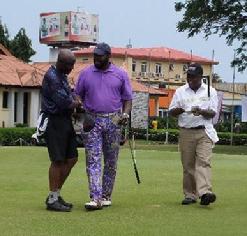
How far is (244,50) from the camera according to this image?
4225 centimetres

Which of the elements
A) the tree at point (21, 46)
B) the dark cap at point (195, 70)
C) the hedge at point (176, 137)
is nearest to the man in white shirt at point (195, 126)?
the dark cap at point (195, 70)

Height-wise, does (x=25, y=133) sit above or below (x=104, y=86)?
below

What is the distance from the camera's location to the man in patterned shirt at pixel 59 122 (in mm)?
9404

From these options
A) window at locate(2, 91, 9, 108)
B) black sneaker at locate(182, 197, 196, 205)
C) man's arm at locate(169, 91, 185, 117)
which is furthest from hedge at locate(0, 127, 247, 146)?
black sneaker at locate(182, 197, 196, 205)

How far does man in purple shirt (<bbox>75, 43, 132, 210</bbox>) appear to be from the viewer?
963cm

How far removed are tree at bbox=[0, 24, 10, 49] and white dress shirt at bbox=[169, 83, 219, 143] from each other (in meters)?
60.4

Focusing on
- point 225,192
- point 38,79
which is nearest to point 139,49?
point 38,79

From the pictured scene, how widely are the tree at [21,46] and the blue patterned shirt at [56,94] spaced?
204ft

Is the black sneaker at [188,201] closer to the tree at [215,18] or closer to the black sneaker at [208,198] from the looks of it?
the black sneaker at [208,198]

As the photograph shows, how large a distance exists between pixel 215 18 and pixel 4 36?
33643 millimetres

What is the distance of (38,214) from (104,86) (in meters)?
1.84

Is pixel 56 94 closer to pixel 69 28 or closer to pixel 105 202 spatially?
pixel 105 202

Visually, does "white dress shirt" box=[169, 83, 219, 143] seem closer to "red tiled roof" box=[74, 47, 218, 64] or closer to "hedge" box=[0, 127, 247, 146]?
"hedge" box=[0, 127, 247, 146]

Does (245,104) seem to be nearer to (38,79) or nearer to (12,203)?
(38,79)
